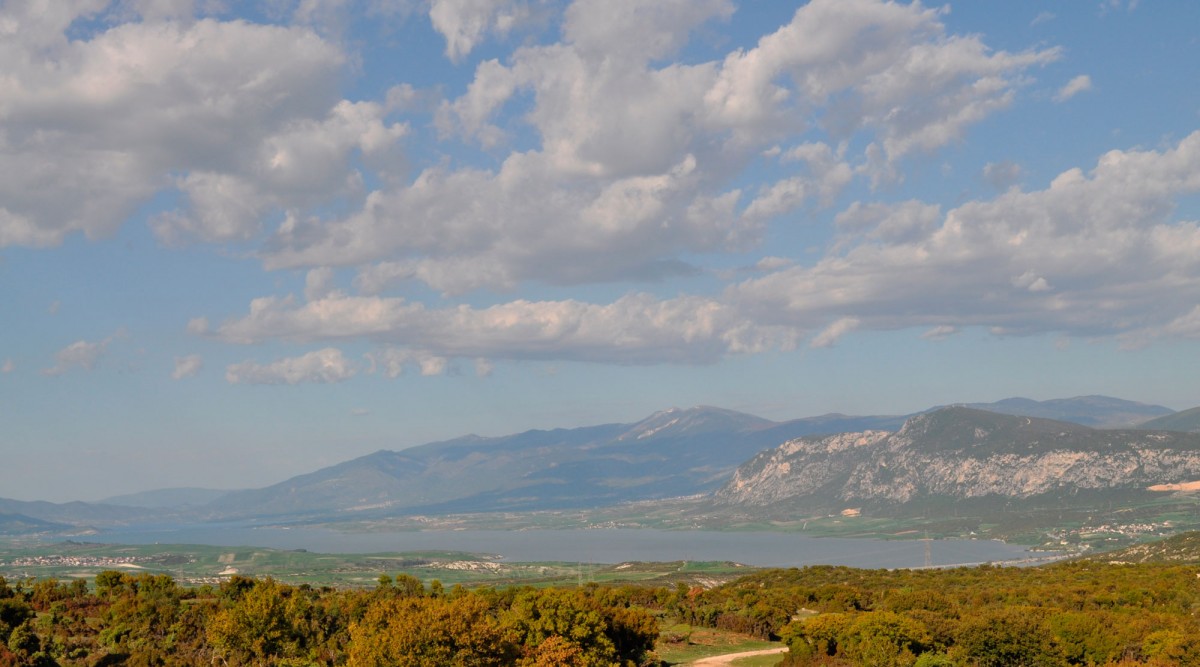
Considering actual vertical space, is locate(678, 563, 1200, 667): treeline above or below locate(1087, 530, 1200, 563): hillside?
above

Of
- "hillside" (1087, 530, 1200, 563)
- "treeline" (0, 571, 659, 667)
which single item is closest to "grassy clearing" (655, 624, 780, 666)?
"treeline" (0, 571, 659, 667)

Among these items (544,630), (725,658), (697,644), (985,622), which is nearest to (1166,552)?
(697,644)

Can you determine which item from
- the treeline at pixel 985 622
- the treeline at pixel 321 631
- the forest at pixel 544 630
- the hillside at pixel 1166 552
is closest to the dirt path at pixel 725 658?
the treeline at pixel 985 622

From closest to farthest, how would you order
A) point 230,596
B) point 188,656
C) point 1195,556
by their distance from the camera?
1. point 188,656
2. point 230,596
3. point 1195,556

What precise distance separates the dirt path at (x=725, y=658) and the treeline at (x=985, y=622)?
6.74ft

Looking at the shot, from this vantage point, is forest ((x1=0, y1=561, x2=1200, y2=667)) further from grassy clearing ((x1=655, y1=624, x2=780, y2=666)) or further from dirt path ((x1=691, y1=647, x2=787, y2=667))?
dirt path ((x1=691, y1=647, x2=787, y2=667))

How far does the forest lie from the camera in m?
47.1

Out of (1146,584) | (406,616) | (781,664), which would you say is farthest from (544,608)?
(1146,584)

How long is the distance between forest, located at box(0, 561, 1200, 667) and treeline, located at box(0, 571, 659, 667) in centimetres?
10

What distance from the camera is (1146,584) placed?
90188mm

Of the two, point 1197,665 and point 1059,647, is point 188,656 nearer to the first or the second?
point 1059,647

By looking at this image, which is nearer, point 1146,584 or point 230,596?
point 230,596

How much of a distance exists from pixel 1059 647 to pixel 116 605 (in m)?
65.5

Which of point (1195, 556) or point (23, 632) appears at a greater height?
point (23, 632)
